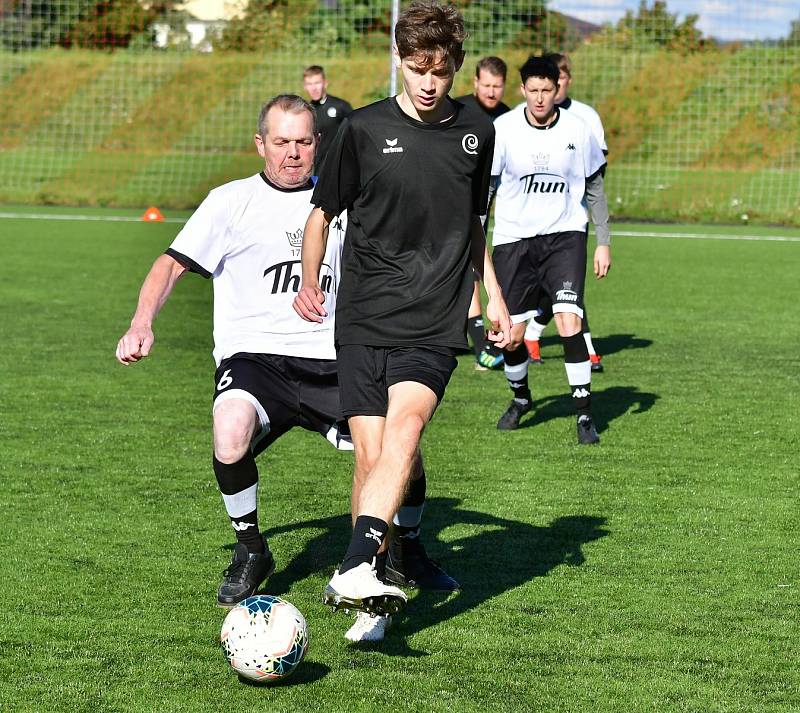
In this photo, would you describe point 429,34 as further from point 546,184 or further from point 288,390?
point 546,184

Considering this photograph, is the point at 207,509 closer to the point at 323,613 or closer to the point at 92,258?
the point at 323,613

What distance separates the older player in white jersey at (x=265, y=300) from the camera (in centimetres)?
502

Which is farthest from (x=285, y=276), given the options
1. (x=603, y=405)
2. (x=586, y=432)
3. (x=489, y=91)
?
Answer: (x=489, y=91)

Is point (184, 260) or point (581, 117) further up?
point (581, 117)

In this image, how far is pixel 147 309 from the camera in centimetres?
473

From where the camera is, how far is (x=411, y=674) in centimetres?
421

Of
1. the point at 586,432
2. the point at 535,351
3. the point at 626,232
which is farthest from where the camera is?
the point at 626,232

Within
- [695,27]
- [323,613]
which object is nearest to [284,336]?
[323,613]

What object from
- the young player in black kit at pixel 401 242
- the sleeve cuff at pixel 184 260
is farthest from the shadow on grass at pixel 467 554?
the sleeve cuff at pixel 184 260

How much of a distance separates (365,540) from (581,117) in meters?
5.08

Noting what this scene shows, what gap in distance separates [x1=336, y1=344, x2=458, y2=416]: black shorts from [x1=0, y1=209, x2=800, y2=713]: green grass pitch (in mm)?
791

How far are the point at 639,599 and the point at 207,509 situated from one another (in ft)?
7.33

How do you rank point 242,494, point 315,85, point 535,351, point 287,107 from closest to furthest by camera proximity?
point 242,494 < point 287,107 < point 535,351 < point 315,85

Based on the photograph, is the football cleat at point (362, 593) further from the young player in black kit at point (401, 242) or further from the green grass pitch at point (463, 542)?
the young player in black kit at point (401, 242)
